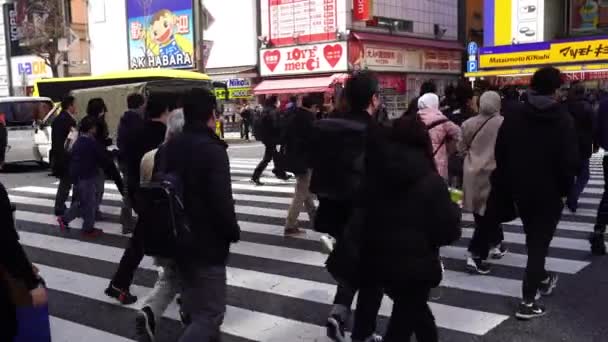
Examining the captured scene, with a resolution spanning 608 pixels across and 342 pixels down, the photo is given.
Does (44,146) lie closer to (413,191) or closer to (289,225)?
(289,225)

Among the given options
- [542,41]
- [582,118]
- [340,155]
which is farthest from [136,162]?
[542,41]

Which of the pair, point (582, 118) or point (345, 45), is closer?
point (582, 118)

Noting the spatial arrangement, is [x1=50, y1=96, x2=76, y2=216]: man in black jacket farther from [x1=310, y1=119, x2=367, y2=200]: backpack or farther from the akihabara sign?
the akihabara sign

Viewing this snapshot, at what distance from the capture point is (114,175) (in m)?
8.05

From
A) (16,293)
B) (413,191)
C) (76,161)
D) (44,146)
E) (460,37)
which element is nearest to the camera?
(16,293)

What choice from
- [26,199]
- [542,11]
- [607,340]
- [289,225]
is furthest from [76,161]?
[542,11]

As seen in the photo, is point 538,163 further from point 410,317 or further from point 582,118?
point 582,118

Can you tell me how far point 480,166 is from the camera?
575 cm

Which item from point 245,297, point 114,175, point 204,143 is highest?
point 204,143

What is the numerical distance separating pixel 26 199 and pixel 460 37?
31.5m

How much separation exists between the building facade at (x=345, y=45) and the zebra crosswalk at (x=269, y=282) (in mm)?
20690

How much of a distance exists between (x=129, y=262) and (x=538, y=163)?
3.17 metres

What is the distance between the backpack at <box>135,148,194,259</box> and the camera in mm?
3273

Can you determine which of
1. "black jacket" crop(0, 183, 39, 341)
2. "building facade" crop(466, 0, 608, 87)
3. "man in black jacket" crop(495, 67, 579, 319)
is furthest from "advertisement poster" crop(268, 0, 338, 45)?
Result: "black jacket" crop(0, 183, 39, 341)
